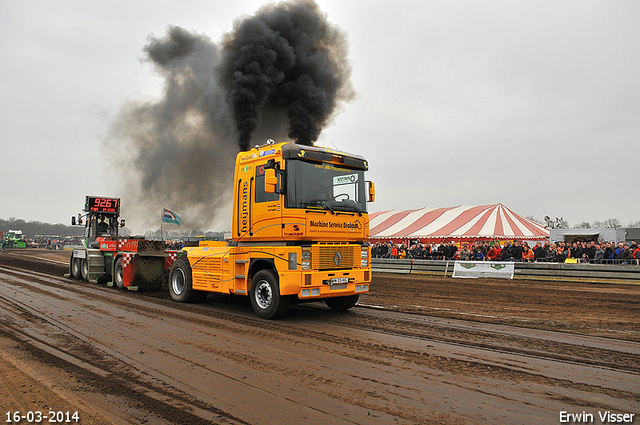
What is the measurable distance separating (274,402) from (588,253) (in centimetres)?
1722

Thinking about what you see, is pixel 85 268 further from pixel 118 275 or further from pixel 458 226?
pixel 458 226

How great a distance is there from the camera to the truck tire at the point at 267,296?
7406 millimetres

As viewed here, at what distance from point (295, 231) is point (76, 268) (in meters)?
12.3

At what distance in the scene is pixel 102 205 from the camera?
16.7 meters

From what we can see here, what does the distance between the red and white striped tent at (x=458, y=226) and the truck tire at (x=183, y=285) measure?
60.8 ft

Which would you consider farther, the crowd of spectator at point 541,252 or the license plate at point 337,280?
the crowd of spectator at point 541,252

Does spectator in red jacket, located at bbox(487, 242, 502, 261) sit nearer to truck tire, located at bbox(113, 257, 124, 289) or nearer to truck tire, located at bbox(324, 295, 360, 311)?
truck tire, located at bbox(324, 295, 360, 311)

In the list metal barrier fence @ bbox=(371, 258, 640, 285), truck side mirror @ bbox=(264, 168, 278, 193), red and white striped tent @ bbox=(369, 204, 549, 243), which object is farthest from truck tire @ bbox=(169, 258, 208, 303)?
red and white striped tent @ bbox=(369, 204, 549, 243)

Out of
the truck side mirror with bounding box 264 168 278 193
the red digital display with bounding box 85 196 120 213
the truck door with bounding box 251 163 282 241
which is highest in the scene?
the red digital display with bounding box 85 196 120 213

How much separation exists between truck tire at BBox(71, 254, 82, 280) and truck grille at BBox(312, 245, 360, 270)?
11.9 metres

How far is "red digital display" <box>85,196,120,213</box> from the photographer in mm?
16431

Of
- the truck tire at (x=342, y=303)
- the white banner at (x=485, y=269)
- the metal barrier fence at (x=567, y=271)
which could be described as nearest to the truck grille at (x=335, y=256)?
the truck tire at (x=342, y=303)

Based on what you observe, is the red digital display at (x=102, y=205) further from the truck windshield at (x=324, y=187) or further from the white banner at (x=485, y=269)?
the white banner at (x=485, y=269)

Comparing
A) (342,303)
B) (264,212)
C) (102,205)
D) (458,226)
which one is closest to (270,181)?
(264,212)
